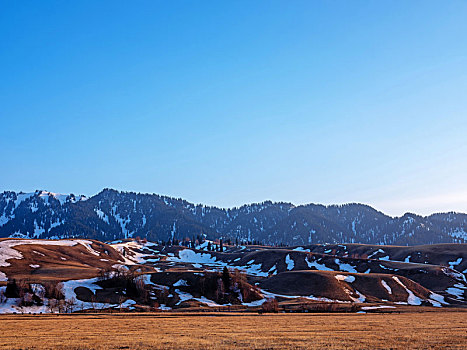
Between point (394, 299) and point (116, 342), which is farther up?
point (116, 342)

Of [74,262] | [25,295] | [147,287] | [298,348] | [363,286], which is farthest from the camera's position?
[74,262]

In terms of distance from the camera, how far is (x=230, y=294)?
126m

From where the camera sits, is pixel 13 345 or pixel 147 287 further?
pixel 147 287

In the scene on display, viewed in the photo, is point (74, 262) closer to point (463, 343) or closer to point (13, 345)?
point (13, 345)

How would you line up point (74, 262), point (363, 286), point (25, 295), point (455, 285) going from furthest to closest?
point (74, 262)
point (455, 285)
point (363, 286)
point (25, 295)

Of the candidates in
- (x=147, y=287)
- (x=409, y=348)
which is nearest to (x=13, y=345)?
(x=409, y=348)

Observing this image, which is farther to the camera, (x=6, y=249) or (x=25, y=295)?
(x=6, y=249)

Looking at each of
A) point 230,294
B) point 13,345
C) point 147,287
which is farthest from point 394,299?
point 13,345

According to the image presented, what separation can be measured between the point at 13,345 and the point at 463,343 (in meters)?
40.3

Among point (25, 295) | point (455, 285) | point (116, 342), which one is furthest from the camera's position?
point (455, 285)

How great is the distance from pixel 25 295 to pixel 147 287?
35.0 meters

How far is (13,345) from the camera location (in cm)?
3459

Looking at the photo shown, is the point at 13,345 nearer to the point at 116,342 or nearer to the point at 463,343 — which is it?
the point at 116,342

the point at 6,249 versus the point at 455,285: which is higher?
the point at 6,249
